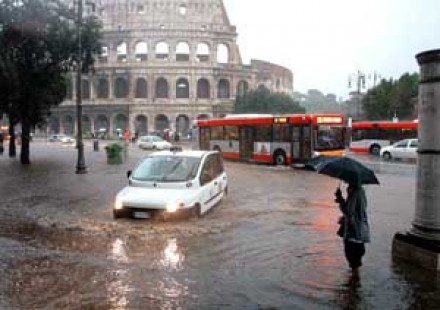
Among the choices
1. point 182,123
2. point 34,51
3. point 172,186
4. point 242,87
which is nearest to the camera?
point 172,186

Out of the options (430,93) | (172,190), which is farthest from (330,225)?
(430,93)

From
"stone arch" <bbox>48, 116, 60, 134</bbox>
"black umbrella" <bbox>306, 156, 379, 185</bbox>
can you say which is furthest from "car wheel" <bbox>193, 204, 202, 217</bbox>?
"stone arch" <bbox>48, 116, 60, 134</bbox>

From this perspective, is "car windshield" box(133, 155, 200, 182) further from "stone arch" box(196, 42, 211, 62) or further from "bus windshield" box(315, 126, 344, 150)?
"stone arch" box(196, 42, 211, 62)

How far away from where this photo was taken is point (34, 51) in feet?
113

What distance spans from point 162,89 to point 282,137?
73.9 metres

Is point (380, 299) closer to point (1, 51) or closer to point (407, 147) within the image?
point (1, 51)

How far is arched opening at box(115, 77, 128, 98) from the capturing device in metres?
106

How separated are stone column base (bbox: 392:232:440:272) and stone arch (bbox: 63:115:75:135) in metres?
103

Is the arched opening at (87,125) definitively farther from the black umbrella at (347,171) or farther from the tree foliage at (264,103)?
the black umbrella at (347,171)

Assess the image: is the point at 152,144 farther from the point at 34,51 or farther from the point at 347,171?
the point at 347,171

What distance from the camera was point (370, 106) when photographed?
83125mm

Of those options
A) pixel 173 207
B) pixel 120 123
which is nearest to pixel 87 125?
pixel 120 123

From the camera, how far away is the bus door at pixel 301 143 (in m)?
33.4

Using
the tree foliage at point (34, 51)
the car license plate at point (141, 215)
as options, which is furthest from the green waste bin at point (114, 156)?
the car license plate at point (141, 215)
